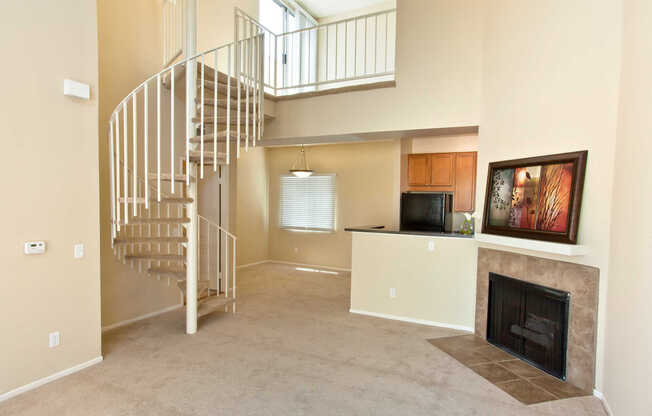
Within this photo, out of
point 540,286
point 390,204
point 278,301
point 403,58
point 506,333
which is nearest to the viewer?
point 540,286

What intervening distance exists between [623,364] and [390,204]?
504 centimetres

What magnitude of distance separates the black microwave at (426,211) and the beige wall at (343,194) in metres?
1.07

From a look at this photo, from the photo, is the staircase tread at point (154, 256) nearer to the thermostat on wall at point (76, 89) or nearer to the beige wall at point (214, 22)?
the thermostat on wall at point (76, 89)

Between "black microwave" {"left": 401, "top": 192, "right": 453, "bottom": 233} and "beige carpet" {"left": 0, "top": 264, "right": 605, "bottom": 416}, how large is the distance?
1627 mm

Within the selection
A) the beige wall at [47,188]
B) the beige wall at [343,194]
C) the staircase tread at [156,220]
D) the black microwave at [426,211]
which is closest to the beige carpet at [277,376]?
the beige wall at [47,188]

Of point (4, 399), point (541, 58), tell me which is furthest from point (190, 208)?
point (541, 58)

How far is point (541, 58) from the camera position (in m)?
3.22

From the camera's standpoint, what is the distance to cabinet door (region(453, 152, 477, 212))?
5.90m

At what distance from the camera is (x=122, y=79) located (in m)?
4.13

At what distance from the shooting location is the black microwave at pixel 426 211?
5.16m

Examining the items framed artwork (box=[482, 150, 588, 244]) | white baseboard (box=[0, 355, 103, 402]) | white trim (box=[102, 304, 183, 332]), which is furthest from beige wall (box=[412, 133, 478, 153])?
white baseboard (box=[0, 355, 103, 402])

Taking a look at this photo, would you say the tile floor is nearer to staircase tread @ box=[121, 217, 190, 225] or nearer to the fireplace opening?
the fireplace opening

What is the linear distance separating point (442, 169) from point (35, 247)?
555 centimetres

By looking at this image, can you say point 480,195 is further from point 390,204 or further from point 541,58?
point 390,204
